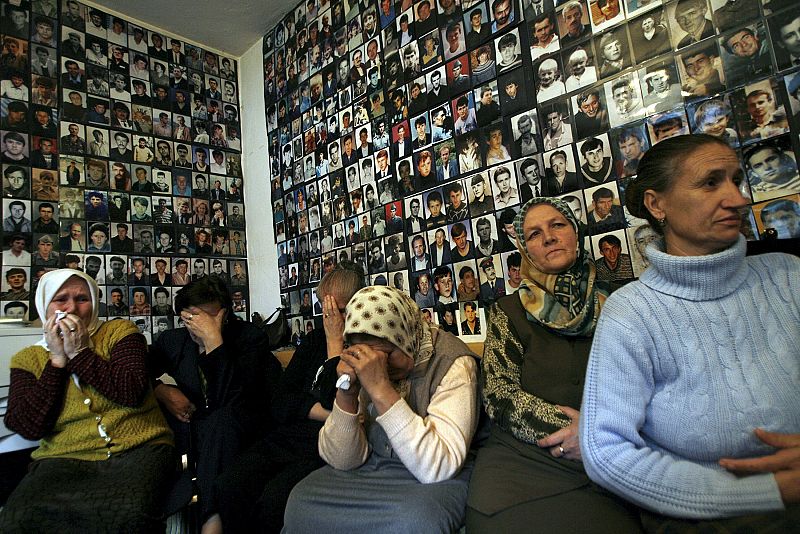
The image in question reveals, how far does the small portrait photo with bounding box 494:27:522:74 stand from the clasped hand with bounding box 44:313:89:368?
187cm

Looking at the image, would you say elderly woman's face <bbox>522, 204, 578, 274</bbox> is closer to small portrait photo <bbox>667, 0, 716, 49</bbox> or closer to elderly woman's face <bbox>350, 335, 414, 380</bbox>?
elderly woman's face <bbox>350, 335, 414, 380</bbox>

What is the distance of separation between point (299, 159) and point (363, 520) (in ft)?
7.40

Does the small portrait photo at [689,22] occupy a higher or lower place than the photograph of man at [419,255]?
higher

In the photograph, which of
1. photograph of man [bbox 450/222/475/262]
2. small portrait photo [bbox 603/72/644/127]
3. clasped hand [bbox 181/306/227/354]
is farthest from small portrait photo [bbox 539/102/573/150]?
clasped hand [bbox 181/306/227/354]

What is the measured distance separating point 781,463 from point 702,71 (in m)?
1.19

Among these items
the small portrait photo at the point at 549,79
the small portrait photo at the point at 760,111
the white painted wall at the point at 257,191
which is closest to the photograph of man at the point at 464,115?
the small portrait photo at the point at 549,79

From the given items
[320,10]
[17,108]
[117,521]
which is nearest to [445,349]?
[117,521]

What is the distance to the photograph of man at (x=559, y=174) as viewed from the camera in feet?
6.03

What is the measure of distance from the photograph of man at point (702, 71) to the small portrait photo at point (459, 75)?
0.85 m

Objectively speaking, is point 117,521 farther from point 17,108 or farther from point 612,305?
point 17,108

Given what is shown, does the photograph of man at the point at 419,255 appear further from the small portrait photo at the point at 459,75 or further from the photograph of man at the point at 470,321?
the small portrait photo at the point at 459,75

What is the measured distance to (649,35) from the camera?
1650 millimetres

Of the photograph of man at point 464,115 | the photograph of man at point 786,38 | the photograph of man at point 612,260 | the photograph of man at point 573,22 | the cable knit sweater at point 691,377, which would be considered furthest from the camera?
the photograph of man at point 464,115

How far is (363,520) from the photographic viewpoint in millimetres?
1303
